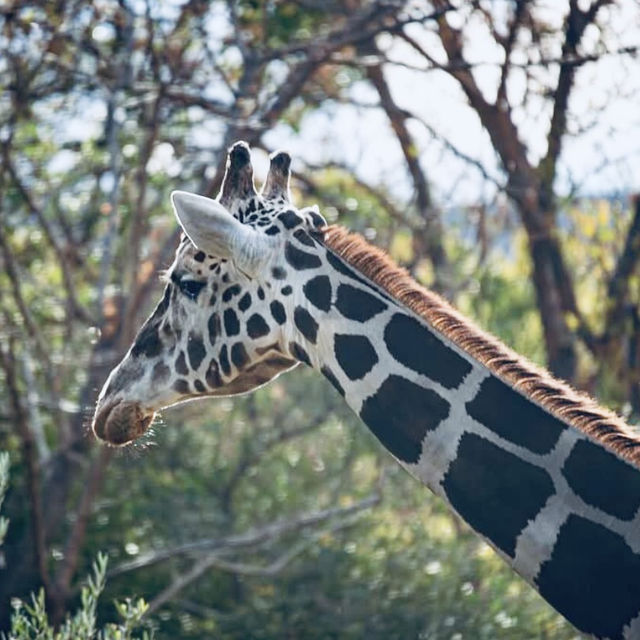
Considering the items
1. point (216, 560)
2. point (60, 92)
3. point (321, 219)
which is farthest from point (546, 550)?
point (60, 92)

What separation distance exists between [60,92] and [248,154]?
515cm

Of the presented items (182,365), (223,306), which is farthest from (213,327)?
(182,365)

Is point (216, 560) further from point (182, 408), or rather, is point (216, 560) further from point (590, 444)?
point (590, 444)

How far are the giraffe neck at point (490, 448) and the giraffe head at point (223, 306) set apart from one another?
0.14 meters

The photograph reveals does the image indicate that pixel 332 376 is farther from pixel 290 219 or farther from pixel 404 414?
pixel 290 219

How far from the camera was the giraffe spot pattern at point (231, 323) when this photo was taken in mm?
4973

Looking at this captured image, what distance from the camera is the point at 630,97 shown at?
30.8 feet

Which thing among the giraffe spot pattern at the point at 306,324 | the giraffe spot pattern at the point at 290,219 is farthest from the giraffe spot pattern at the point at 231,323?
the giraffe spot pattern at the point at 290,219

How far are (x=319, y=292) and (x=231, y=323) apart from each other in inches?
14.7

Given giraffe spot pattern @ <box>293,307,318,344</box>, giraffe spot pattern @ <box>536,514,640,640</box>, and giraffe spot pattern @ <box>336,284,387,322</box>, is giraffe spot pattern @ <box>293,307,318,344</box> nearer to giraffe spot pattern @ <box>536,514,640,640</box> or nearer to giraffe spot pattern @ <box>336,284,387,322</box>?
giraffe spot pattern @ <box>336,284,387,322</box>

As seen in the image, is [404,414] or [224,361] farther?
[224,361]

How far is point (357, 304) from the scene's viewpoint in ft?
15.6

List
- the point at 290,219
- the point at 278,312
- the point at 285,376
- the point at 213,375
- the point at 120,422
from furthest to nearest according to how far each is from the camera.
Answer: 1. the point at 285,376
2. the point at 120,422
3. the point at 213,375
4. the point at 290,219
5. the point at 278,312

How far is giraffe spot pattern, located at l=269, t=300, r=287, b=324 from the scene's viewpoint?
487 centimetres
